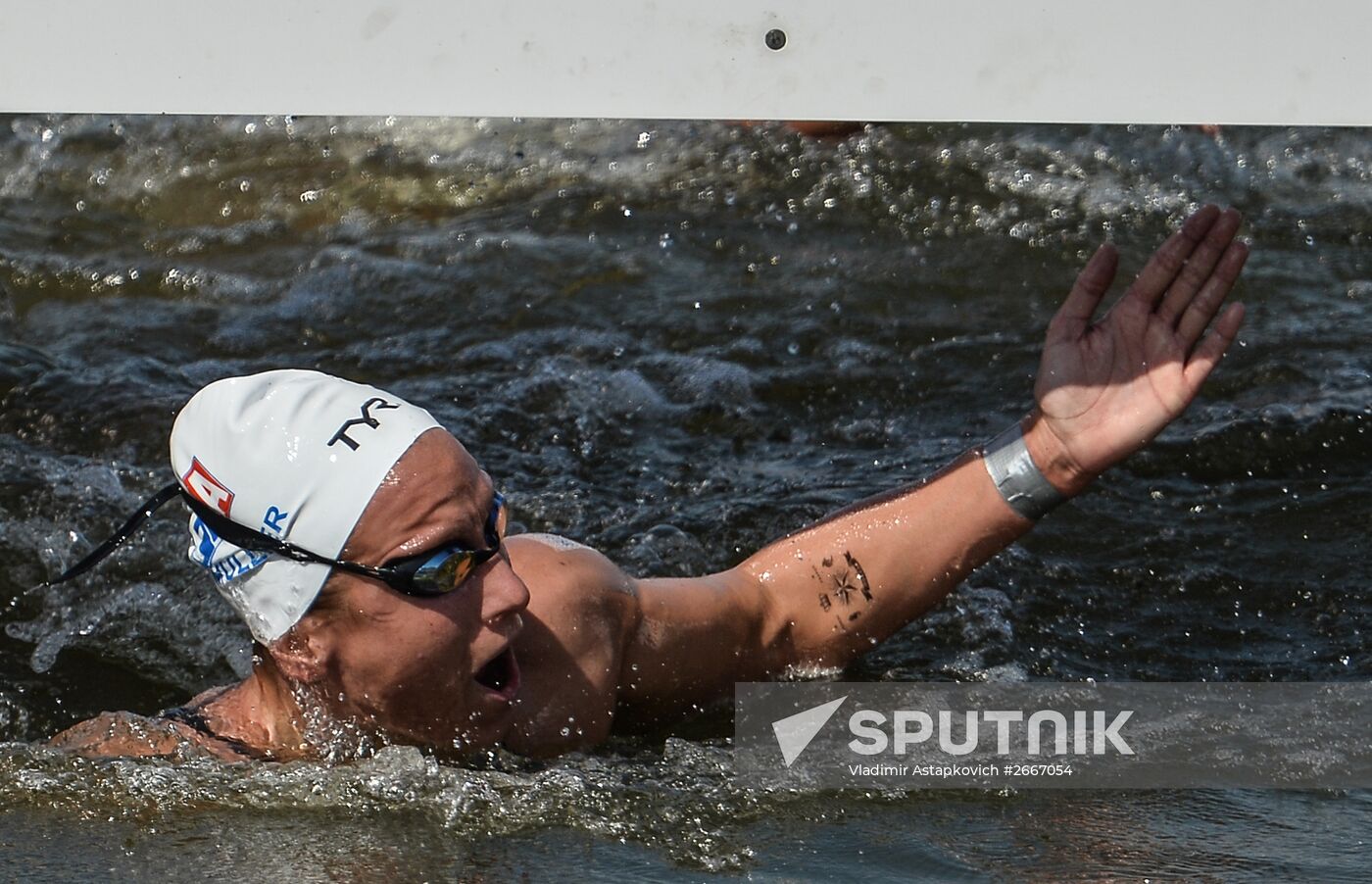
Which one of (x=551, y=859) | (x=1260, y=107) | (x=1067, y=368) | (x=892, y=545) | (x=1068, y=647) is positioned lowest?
(x=1068, y=647)

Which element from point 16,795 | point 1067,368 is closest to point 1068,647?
point 1067,368

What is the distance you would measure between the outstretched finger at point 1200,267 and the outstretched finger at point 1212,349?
0.25 ft

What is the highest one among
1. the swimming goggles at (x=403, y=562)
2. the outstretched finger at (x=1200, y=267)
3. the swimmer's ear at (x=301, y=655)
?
the outstretched finger at (x=1200, y=267)

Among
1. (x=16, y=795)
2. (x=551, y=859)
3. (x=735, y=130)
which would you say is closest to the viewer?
(x=551, y=859)

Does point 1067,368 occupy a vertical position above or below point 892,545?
above

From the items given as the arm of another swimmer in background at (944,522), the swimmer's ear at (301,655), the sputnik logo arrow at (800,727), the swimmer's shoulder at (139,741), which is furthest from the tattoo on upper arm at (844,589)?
the swimmer's shoulder at (139,741)

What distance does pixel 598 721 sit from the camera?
3344 mm

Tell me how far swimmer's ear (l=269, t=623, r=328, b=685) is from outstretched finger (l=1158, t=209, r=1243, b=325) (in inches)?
66.0

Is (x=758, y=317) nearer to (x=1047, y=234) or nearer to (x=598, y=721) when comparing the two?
(x=1047, y=234)

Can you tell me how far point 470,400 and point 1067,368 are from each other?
284cm

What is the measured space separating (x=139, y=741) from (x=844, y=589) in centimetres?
148

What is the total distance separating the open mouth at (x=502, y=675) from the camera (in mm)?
3033

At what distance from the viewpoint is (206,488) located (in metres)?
2.93

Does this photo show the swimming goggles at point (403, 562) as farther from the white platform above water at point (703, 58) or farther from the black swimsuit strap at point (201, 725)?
the white platform above water at point (703, 58)
